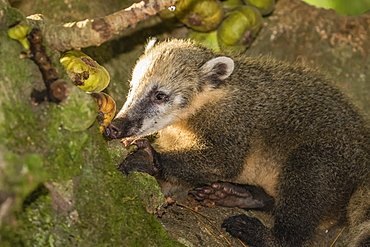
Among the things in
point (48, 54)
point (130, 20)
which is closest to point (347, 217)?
point (130, 20)

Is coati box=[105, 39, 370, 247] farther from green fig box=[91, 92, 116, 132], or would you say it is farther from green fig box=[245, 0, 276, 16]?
green fig box=[245, 0, 276, 16]

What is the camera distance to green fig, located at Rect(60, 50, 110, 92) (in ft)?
11.5

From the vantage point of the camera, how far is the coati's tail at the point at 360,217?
398cm

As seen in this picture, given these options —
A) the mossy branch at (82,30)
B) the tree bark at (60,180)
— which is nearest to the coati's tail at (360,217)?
the tree bark at (60,180)

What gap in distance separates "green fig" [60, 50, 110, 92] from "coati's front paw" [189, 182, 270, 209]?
1.37 metres

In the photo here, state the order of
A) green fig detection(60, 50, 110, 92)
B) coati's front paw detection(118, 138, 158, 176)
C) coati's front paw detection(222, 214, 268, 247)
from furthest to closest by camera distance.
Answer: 1. coati's front paw detection(222, 214, 268, 247)
2. coati's front paw detection(118, 138, 158, 176)
3. green fig detection(60, 50, 110, 92)

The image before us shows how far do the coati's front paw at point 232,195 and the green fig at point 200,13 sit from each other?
2.17 m

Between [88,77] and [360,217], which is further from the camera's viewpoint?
[360,217]

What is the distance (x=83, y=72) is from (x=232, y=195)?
72.4 inches

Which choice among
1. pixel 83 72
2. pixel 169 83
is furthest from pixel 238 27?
pixel 83 72

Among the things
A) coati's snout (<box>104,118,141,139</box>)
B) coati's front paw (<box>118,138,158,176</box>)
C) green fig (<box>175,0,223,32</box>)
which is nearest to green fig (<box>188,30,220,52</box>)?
green fig (<box>175,0,223,32</box>)

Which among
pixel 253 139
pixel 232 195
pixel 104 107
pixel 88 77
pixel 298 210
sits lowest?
pixel 232 195

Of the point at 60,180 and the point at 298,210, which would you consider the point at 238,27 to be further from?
the point at 60,180

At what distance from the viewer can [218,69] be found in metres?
4.76
